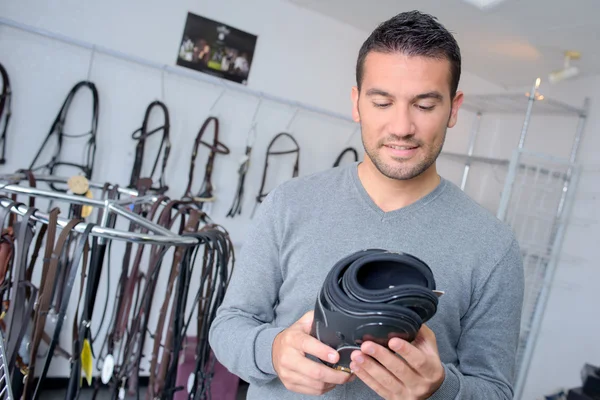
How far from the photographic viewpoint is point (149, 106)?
3029 mm

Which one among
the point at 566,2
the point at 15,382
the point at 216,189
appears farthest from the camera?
the point at 216,189

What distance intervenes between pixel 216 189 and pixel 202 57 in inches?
36.1

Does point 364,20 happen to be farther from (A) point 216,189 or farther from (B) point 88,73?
(B) point 88,73

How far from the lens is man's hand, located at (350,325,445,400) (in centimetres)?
64

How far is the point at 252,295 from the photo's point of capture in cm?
101

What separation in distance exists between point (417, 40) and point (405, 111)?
0.14m

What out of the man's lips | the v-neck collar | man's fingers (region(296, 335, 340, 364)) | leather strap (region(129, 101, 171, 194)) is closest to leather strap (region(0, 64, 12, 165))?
leather strap (region(129, 101, 171, 194))

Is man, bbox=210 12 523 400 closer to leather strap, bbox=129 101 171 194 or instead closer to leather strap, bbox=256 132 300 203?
leather strap, bbox=129 101 171 194

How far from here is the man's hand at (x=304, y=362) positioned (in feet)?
2.29

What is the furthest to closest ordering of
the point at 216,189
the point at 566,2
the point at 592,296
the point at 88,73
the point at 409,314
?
the point at 216,189
the point at 592,296
the point at 88,73
the point at 566,2
the point at 409,314

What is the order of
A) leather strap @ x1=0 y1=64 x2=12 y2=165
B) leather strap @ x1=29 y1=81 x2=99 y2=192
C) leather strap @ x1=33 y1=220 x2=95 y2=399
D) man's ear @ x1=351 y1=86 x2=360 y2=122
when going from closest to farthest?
man's ear @ x1=351 y1=86 x2=360 y2=122 → leather strap @ x1=33 y1=220 x2=95 y2=399 → leather strap @ x1=0 y1=64 x2=12 y2=165 → leather strap @ x1=29 y1=81 x2=99 y2=192

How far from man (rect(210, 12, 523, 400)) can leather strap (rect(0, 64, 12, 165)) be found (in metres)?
2.33

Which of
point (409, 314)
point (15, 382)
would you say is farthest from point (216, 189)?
point (409, 314)

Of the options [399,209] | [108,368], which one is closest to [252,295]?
[399,209]
